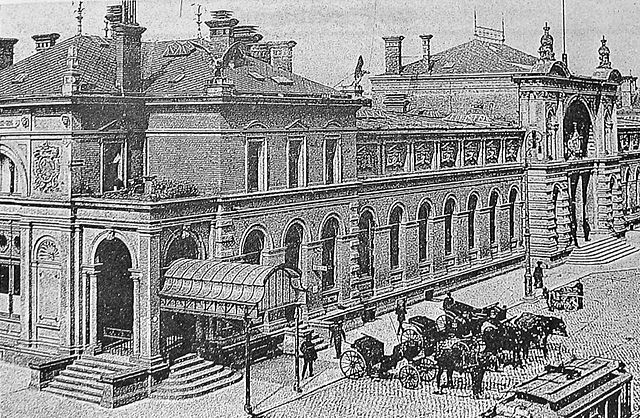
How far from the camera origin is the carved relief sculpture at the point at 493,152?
43.7 m

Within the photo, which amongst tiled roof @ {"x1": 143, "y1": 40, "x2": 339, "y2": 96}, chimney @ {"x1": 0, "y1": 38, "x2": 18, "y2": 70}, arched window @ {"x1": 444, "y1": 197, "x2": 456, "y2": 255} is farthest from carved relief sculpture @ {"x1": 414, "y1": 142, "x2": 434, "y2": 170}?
chimney @ {"x1": 0, "y1": 38, "x2": 18, "y2": 70}

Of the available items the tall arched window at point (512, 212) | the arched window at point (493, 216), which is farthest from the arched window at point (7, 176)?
the tall arched window at point (512, 212)

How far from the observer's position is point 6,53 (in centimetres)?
3055

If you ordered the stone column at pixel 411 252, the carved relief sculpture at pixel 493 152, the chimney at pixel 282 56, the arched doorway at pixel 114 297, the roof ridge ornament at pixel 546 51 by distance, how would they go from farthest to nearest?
the carved relief sculpture at pixel 493 152 < the roof ridge ornament at pixel 546 51 < the stone column at pixel 411 252 < the chimney at pixel 282 56 < the arched doorway at pixel 114 297

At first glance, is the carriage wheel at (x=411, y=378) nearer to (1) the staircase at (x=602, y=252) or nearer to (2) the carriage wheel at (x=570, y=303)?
(2) the carriage wheel at (x=570, y=303)

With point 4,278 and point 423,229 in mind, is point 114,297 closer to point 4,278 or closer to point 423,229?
point 4,278

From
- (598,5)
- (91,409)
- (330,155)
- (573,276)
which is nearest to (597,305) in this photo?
(573,276)

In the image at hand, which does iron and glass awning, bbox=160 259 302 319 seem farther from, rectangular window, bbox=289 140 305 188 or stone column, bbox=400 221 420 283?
stone column, bbox=400 221 420 283

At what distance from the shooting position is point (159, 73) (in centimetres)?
2925

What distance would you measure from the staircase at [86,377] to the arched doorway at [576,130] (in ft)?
103

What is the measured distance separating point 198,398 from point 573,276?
23.8 m

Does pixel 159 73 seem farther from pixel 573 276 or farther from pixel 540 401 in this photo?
pixel 573 276

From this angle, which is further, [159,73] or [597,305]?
[597,305]

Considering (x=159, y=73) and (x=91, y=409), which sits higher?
(x=159, y=73)
